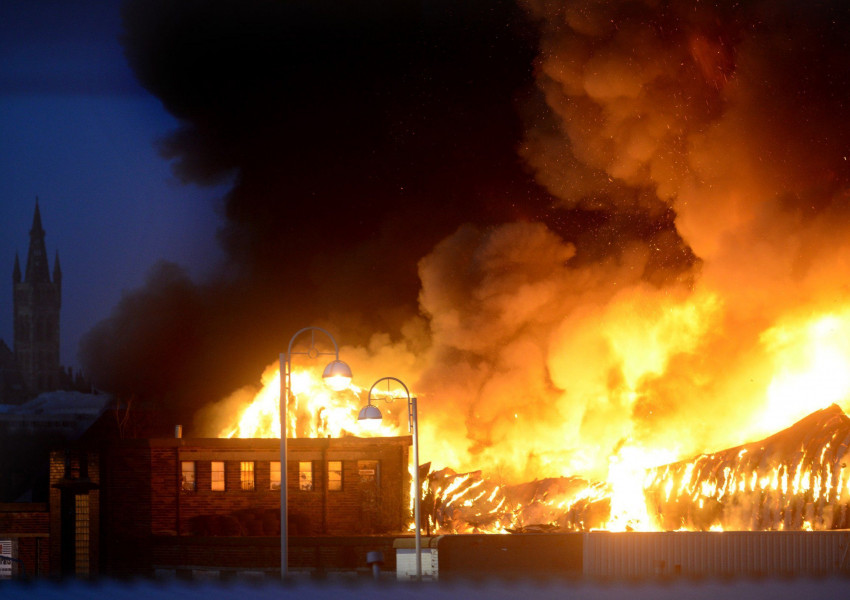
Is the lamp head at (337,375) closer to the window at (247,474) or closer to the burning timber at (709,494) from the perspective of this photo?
the window at (247,474)

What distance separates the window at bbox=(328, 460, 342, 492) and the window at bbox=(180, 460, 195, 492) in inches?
193

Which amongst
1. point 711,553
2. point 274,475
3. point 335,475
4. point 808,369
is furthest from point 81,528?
point 808,369

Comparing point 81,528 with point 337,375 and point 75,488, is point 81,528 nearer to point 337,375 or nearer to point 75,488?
point 75,488

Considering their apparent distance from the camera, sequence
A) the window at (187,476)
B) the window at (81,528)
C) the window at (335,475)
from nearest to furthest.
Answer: the window at (81,528) < the window at (187,476) < the window at (335,475)

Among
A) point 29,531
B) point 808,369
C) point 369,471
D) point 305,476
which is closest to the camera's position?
point 29,531

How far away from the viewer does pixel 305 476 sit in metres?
43.9

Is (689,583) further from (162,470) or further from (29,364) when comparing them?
(29,364)

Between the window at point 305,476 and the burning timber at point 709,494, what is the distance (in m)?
6.31

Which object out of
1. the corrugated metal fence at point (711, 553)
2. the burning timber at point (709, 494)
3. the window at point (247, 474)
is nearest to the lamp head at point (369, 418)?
the corrugated metal fence at point (711, 553)

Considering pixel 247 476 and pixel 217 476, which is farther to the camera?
pixel 247 476

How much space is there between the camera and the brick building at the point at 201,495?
41.0m

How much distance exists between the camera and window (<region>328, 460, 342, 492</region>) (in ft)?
145

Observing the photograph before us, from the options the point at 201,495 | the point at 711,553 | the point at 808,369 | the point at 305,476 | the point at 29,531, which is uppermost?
the point at 808,369

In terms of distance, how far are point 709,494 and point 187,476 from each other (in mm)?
18897
